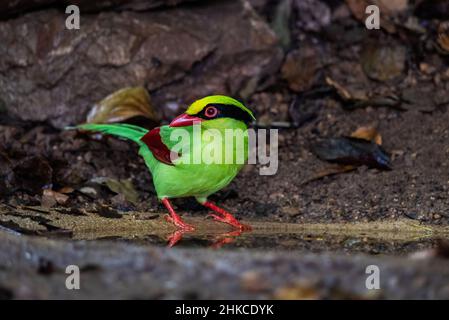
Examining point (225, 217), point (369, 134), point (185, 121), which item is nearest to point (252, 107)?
point (369, 134)

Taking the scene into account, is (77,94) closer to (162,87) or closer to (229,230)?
(162,87)

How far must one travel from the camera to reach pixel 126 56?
5688 millimetres

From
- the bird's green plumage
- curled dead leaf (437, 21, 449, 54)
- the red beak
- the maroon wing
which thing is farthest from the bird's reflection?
curled dead leaf (437, 21, 449, 54)

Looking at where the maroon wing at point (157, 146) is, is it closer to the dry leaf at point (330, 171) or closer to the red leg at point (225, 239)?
the red leg at point (225, 239)

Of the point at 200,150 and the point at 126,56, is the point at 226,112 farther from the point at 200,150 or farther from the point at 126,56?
the point at 126,56

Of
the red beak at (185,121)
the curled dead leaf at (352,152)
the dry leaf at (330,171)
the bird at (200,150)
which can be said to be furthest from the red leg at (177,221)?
the curled dead leaf at (352,152)

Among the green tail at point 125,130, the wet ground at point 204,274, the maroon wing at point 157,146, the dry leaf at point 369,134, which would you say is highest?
the dry leaf at point 369,134

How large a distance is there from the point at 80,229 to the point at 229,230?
782mm

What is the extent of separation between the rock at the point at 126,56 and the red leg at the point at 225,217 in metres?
1.41

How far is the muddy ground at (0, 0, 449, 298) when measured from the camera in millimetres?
4223

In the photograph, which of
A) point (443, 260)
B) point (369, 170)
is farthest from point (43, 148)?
point (443, 260)

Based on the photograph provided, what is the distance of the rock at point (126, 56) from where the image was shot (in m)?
5.55

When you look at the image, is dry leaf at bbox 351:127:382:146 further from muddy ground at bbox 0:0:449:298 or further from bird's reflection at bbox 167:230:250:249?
bird's reflection at bbox 167:230:250:249

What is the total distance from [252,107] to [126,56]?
1044 mm
